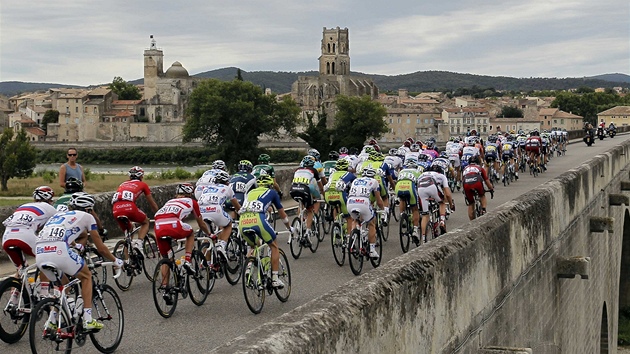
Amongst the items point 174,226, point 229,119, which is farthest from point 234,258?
point 229,119

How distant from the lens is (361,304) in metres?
5.64

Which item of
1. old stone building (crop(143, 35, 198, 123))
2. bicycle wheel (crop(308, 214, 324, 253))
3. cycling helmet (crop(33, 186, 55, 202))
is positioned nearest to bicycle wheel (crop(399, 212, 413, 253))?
bicycle wheel (crop(308, 214, 324, 253))

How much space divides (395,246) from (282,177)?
8530 millimetres

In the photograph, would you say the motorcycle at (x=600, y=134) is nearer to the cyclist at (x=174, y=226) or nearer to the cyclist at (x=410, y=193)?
the cyclist at (x=410, y=193)

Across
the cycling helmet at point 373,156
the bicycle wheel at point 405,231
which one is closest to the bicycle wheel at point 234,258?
the bicycle wheel at point 405,231

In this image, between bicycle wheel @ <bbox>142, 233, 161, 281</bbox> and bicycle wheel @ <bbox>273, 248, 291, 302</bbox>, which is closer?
bicycle wheel @ <bbox>273, 248, 291, 302</bbox>

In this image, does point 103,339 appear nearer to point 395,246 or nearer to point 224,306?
point 224,306

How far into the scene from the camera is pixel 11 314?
30.9 feet

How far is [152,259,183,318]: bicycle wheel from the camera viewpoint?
11.0m

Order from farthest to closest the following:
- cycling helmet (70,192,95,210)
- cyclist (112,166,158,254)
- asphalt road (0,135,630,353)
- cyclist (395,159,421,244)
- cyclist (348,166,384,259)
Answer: cyclist (395,159,421,244) → cyclist (348,166,384,259) → cyclist (112,166,158,254) → asphalt road (0,135,630,353) → cycling helmet (70,192,95,210)

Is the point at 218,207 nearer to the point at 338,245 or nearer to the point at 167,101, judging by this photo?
the point at 338,245

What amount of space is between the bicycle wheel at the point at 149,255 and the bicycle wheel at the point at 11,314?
3655 mm

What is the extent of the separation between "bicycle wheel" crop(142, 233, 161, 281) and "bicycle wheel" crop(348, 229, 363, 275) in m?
2.76

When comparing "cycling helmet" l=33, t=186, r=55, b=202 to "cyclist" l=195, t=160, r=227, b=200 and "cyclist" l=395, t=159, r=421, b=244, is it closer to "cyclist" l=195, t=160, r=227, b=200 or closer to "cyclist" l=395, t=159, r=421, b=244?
"cyclist" l=195, t=160, r=227, b=200
